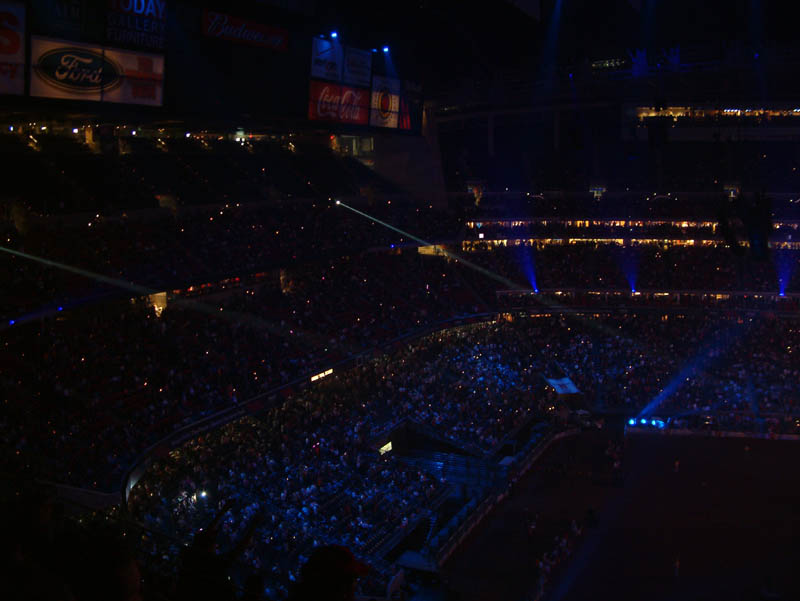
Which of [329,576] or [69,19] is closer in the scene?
[329,576]

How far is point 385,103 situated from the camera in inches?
1220

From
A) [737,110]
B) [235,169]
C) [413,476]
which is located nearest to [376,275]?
[235,169]

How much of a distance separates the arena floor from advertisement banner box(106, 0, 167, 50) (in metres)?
16.6

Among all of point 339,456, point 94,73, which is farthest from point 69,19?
point 339,456

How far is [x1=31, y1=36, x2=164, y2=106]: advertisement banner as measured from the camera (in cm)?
1998

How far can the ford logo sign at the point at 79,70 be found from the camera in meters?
20.1

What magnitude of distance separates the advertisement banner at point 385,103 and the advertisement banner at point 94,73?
9.55m

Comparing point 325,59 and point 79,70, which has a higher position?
point 325,59

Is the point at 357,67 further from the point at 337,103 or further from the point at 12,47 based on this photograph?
the point at 12,47

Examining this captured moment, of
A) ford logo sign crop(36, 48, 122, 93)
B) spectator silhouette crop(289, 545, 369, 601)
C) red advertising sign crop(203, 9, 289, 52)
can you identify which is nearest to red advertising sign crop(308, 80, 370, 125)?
red advertising sign crop(203, 9, 289, 52)

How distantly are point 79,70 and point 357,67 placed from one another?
36.0ft

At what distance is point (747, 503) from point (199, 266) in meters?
19.1

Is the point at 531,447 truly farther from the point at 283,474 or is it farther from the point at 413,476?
the point at 283,474

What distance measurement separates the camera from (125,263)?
2384cm
